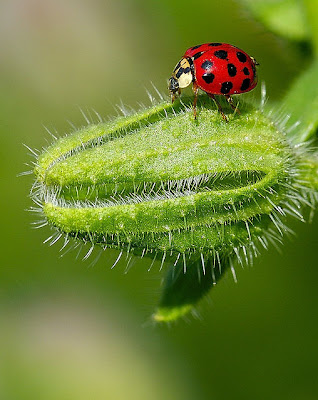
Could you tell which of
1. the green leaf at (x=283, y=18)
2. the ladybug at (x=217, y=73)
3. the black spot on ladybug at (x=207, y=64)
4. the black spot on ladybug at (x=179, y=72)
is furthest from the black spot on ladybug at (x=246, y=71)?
the green leaf at (x=283, y=18)

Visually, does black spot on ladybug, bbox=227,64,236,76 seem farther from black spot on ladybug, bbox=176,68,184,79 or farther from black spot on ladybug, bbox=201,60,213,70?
black spot on ladybug, bbox=176,68,184,79

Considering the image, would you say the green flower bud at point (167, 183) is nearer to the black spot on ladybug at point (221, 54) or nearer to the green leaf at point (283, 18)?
the black spot on ladybug at point (221, 54)

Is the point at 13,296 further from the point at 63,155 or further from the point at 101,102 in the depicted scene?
the point at 63,155

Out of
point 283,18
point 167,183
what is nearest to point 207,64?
point 167,183

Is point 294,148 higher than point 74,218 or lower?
higher

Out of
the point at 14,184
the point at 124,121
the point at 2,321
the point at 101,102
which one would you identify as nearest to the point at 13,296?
the point at 2,321

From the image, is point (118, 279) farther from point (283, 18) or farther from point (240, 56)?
point (240, 56)
